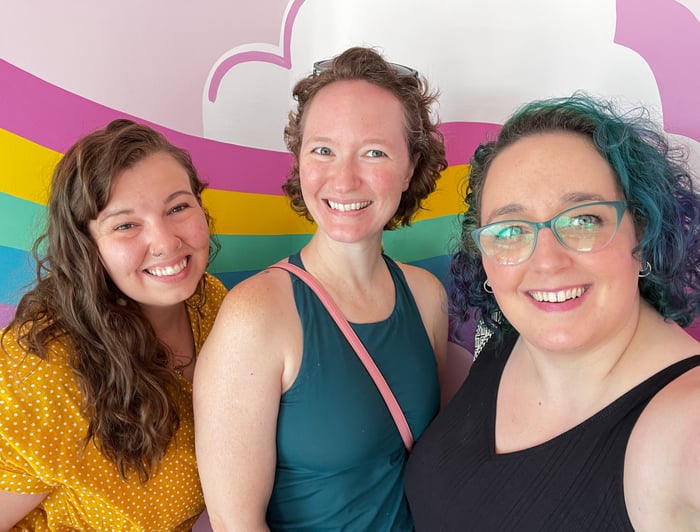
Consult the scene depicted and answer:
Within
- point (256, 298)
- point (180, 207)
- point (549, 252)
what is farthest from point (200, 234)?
point (549, 252)

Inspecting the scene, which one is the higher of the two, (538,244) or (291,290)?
(538,244)

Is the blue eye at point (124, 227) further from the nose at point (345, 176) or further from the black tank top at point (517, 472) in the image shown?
the black tank top at point (517, 472)

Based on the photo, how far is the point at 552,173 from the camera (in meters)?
1.06

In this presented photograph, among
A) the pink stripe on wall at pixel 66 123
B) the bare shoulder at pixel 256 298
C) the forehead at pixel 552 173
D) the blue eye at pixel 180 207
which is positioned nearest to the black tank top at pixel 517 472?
the forehead at pixel 552 173

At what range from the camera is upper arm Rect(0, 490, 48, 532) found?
1.26 m

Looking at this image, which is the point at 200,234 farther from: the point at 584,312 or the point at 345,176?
the point at 584,312

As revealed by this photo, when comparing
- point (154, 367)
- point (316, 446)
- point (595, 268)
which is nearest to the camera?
point (595, 268)

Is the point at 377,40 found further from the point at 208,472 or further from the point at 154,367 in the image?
the point at 208,472

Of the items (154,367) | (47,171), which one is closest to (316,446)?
(154,367)

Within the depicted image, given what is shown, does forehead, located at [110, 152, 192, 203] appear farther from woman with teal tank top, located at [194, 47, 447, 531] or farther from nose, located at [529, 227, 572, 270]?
nose, located at [529, 227, 572, 270]

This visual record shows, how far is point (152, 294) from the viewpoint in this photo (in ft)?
4.73

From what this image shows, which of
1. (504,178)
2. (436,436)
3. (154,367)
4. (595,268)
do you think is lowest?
(436,436)

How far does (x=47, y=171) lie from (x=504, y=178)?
4.58 ft

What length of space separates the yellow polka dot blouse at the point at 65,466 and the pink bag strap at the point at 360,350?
53cm
